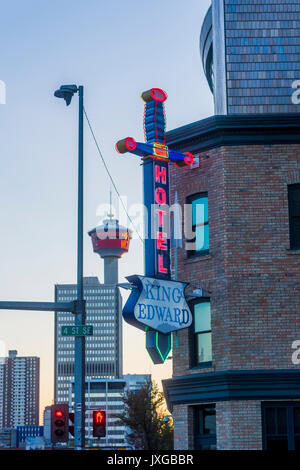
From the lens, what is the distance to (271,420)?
2316cm

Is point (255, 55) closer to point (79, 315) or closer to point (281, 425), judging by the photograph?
point (79, 315)

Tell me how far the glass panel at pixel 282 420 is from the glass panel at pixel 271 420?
15cm

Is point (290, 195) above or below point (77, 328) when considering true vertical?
above

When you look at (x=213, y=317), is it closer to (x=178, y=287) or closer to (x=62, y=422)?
(x=178, y=287)

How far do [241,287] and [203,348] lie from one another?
249 cm

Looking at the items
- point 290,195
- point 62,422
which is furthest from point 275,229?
point 62,422

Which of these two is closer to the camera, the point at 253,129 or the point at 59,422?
the point at 59,422

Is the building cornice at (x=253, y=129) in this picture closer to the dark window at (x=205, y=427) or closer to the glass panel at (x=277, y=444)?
the dark window at (x=205, y=427)

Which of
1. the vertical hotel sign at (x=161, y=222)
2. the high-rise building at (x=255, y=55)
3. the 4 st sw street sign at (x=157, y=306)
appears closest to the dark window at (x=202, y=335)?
the 4 st sw street sign at (x=157, y=306)

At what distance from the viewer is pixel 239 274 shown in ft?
78.8

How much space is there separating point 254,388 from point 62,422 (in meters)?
5.90

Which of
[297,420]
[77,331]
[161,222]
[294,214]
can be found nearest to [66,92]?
[161,222]
